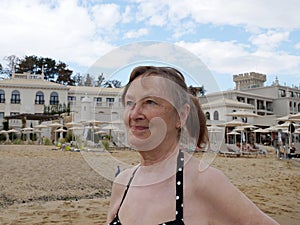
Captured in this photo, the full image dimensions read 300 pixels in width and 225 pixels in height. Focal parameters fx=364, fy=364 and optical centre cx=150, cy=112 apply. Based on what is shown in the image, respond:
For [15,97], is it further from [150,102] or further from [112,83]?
[150,102]

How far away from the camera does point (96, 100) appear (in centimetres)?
135

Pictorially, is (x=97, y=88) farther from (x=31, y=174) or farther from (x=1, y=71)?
(x=1, y=71)

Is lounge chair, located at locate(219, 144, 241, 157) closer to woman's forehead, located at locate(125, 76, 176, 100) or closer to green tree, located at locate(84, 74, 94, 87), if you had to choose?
woman's forehead, located at locate(125, 76, 176, 100)

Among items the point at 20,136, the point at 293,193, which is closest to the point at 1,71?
the point at 20,136

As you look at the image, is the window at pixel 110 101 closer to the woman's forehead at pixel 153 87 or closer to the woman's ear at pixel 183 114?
the woman's forehead at pixel 153 87

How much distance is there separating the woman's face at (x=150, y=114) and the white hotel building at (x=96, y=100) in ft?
0.40

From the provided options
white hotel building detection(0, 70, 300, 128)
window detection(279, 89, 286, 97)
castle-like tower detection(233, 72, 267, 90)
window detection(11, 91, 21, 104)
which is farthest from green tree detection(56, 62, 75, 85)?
castle-like tower detection(233, 72, 267, 90)

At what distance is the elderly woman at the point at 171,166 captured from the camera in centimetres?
103

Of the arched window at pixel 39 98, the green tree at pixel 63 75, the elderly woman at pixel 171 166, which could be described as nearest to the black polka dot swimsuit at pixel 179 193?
the elderly woman at pixel 171 166

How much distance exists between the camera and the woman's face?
1.06 metres

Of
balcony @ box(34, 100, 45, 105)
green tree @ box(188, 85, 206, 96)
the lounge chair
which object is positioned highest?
balcony @ box(34, 100, 45, 105)

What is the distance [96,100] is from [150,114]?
0.37 meters

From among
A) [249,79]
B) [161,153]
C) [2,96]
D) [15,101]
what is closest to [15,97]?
[15,101]

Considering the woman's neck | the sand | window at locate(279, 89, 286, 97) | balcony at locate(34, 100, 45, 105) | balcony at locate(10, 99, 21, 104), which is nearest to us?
the woman's neck
